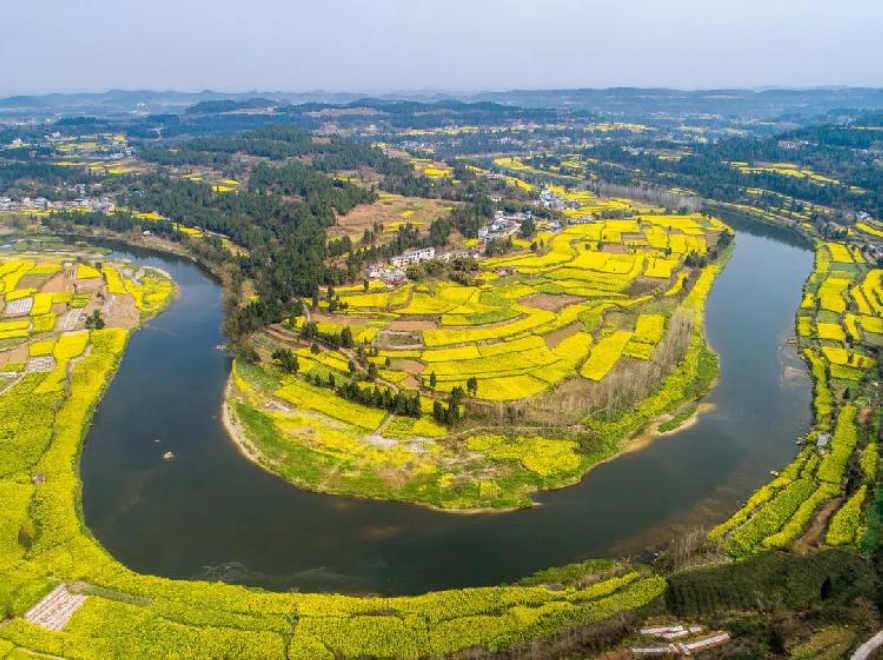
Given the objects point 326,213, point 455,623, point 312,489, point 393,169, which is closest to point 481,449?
point 312,489

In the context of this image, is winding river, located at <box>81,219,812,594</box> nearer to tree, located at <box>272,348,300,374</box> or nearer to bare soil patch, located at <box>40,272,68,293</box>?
tree, located at <box>272,348,300,374</box>

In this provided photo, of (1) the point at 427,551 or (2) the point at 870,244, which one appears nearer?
(1) the point at 427,551

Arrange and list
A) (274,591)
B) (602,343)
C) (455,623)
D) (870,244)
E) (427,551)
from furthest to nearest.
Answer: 1. (870,244)
2. (602,343)
3. (427,551)
4. (274,591)
5. (455,623)

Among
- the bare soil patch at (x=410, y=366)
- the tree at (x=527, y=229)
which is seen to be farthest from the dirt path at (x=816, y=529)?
the tree at (x=527, y=229)

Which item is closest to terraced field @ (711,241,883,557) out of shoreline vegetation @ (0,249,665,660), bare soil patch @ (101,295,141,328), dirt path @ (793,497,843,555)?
dirt path @ (793,497,843,555)

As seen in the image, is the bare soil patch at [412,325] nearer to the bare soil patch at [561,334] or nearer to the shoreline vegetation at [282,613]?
the bare soil patch at [561,334]

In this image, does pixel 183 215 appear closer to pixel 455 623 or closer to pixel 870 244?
pixel 455 623
